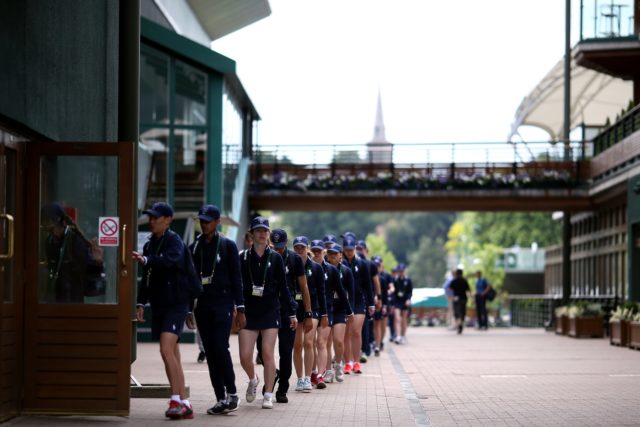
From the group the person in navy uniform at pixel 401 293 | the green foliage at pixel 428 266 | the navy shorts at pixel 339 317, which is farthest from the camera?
the green foliage at pixel 428 266

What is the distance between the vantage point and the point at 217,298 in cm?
1342

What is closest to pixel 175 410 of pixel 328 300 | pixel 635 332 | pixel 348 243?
pixel 328 300

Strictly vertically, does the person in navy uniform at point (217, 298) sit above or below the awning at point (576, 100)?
below

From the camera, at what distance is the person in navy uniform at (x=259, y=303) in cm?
1438

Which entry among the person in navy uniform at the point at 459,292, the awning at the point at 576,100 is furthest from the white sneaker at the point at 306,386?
the awning at the point at 576,100

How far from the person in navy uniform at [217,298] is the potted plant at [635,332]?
16.7 metres

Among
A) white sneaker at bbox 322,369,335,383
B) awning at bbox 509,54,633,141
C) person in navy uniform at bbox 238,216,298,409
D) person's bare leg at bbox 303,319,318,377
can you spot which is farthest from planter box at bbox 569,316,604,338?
person in navy uniform at bbox 238,216,298,409

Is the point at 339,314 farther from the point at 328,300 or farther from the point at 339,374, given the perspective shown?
the point at 339,374

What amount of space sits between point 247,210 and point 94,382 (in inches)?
1134

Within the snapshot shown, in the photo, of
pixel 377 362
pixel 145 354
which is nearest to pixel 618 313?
pixel 377 362

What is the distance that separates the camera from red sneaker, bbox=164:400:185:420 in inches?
494

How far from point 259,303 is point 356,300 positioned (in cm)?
599

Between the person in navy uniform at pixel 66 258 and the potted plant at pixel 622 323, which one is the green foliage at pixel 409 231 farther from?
the person in navy uniform at pixel 66 258

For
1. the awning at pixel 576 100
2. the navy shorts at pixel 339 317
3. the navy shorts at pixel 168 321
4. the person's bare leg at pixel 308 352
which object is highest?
the awning at pixel 576 100
